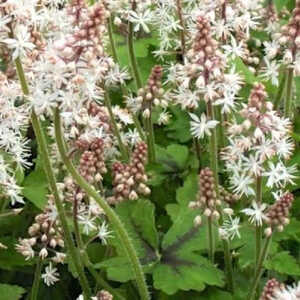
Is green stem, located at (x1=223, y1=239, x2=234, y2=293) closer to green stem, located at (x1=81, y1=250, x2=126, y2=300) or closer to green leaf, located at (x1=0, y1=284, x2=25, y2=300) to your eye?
green stem, located at (x1=81, y1=250, x2=126, y2=300)

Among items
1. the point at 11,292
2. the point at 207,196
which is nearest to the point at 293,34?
the point at 207,196

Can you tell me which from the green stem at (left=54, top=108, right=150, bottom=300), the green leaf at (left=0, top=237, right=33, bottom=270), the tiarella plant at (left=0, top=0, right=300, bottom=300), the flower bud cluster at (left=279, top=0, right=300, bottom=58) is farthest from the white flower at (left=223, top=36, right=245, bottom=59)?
the green leaf at (left=0, top=237, right=33, bottom=270)

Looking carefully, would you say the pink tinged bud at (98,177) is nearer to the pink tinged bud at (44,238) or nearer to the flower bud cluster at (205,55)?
the pink tinged bud at (44,238)

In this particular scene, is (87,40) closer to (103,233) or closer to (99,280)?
(103,233)

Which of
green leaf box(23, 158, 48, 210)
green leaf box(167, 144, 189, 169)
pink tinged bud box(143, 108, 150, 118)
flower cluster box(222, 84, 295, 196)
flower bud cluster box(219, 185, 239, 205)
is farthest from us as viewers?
green leaf box(167, 144, 189, 169)

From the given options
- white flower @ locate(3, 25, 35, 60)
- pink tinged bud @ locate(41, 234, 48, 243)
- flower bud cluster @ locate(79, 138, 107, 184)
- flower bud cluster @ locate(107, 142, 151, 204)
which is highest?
white flower @ locate(3, 25, 35, 60)

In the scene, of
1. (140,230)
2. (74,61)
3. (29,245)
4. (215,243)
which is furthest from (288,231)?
(74,61)

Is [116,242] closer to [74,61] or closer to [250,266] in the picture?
[250,266]
